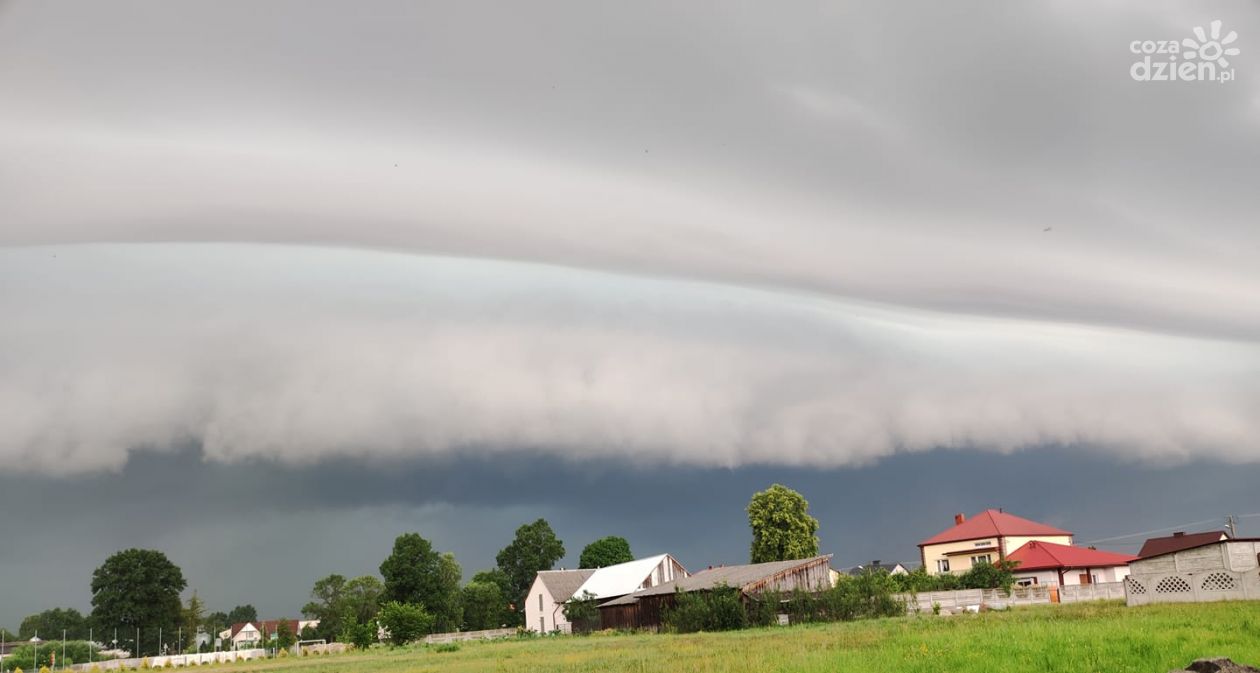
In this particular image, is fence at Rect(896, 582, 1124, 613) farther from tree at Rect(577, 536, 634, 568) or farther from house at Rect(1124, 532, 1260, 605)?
tree at Rect(577, 536, 634, 568)

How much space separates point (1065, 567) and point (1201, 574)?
4153 centimetres

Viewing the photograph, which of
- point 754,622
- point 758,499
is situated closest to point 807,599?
point 754,622

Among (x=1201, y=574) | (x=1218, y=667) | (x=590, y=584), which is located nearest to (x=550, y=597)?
(x=590, y=584)

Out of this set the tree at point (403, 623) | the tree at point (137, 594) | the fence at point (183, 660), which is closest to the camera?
the fence at point (183, 660)

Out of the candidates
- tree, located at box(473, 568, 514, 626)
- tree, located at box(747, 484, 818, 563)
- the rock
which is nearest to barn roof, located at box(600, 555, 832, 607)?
tree, located at box(747, 484, 818, 563)

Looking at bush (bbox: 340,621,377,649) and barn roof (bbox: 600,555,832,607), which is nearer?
barn roof (bbox: 600,555,832,607)

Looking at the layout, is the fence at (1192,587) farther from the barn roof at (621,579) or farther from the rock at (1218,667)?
the barn roof at (621,579)

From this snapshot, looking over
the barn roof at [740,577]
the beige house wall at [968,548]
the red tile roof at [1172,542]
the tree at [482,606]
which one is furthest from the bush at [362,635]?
the red tile roof at [1172,542]

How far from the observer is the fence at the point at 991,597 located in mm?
50781

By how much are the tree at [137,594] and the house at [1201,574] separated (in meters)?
108

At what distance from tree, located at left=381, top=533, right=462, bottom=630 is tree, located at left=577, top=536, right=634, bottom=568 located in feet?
Result: 89.7

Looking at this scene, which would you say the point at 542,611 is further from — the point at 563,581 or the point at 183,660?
the point at 183,660

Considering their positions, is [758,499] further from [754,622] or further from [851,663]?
[851,663]

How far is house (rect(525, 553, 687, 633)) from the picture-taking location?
80919 millimetres
